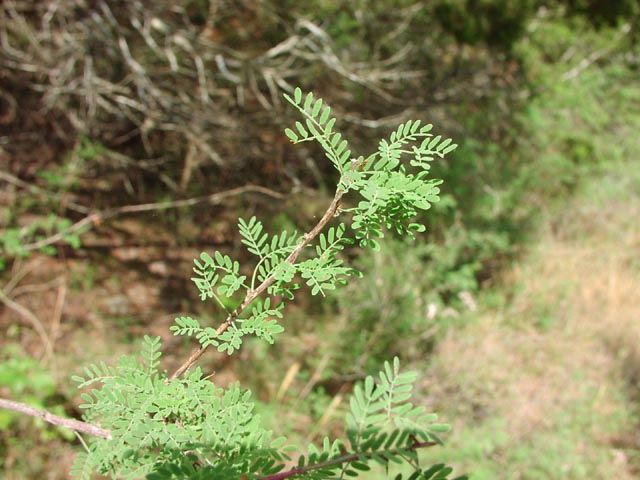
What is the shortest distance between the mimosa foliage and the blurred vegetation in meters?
2.73

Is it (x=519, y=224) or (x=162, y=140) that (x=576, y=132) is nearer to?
(x=519, y=224)

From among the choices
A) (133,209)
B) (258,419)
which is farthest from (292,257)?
(133,209)

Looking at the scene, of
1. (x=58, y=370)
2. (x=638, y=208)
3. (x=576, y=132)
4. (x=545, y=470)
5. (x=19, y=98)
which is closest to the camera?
(x=545, y=470)

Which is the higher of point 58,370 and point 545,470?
point 545,470

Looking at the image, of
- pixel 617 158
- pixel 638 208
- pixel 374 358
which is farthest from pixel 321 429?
pixel 617 158

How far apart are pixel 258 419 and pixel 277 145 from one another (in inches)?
156

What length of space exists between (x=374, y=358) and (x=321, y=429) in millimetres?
644

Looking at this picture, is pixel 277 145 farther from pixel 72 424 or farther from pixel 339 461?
pixel 339 461

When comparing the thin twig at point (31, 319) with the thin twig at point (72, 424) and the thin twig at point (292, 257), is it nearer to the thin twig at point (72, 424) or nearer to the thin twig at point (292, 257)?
the thin twig at point (72, 424)

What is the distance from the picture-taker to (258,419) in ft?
2.52

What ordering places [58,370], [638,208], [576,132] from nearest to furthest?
[58,370] < [638,208] < [576,132]

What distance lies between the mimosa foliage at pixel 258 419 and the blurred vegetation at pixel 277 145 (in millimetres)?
2732

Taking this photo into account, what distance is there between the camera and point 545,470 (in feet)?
10.8

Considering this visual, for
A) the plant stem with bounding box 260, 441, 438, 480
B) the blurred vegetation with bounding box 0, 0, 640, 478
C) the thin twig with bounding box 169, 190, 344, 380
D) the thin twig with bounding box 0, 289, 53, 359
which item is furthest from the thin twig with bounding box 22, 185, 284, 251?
the plant stem with bounding box 260, 441, 438, 480
